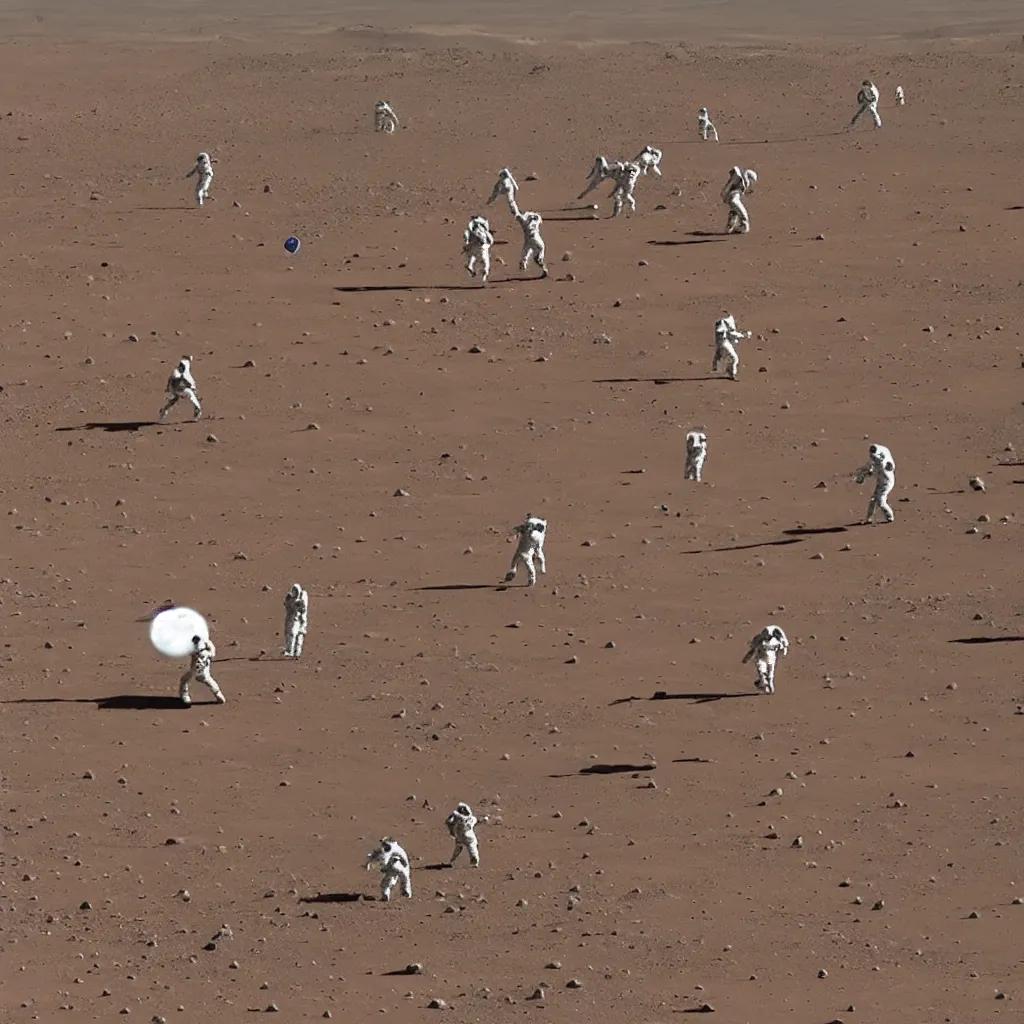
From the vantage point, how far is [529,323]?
4997 cm

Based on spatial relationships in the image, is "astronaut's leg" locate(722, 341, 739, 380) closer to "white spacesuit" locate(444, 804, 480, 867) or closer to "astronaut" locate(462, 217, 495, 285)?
"astronaut" locate(462, 217, 495, 285)

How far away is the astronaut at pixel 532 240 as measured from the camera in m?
50.4

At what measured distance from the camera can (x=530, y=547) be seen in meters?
40.7

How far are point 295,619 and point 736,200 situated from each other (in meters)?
16.9

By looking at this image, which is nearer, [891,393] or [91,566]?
[91,566]

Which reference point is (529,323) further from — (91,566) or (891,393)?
(91,566)

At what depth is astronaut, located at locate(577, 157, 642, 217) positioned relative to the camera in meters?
54.2

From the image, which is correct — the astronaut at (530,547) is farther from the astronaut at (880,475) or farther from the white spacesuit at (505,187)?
the white spacesuit at (505,187)

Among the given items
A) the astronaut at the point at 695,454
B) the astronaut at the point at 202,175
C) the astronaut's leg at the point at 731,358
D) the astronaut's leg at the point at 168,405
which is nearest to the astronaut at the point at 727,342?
the astronaut's leg at the point at 731,358

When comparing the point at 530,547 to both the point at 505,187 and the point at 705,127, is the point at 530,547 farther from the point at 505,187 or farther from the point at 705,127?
the point at 705,127

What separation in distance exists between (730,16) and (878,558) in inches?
1307

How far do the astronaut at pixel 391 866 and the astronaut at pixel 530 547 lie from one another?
7959 millimetres

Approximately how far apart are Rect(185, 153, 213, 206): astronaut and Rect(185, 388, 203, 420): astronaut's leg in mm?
8027

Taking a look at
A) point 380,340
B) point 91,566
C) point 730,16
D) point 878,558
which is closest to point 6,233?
point 380,340
